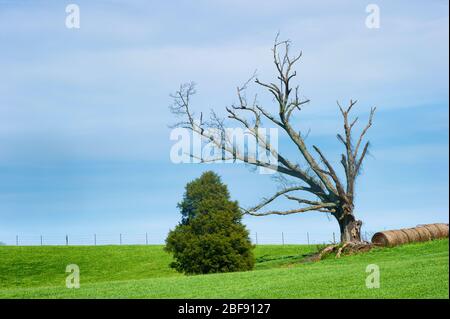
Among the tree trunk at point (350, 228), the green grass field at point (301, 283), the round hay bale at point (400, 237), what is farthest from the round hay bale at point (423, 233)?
the tree trunk at point (350, 228)

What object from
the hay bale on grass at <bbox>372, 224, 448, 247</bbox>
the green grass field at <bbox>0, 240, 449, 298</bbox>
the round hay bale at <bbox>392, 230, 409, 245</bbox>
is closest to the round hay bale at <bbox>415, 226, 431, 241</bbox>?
the hay bale on grass at <bbox>372, 224, 448, 247</bbox>

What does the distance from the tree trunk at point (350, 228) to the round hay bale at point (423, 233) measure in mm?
2838

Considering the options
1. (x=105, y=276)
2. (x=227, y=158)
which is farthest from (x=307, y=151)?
(x=105, y=276)

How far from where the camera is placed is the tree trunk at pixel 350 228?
34.6m

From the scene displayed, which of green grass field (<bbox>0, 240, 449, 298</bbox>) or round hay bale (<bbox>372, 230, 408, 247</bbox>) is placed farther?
round hay bale (<bbox>372, 230, 408, 247</bbox>)

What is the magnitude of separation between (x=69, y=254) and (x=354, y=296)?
116 feet

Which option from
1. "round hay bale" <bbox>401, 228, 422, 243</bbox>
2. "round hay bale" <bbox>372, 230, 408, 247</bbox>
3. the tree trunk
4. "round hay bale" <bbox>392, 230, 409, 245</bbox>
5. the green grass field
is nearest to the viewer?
the green grass field

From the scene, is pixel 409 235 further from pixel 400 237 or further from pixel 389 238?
pixel 389 238

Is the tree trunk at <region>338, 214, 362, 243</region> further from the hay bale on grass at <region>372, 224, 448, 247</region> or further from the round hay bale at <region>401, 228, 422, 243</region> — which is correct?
the round hay bale at <region>401, 228, 422, 243</region>

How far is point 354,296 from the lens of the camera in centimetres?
1534

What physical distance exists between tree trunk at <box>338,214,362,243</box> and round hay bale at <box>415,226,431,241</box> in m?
2.84

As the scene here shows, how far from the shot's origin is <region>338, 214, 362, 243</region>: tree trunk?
3459 centimetres
